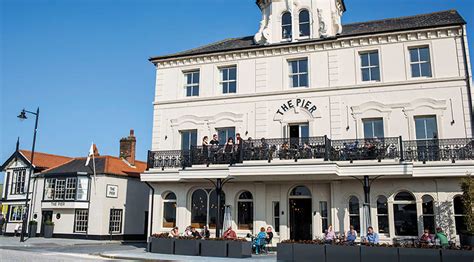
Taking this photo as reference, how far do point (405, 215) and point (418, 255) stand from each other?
522cm

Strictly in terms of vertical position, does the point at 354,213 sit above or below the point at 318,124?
below

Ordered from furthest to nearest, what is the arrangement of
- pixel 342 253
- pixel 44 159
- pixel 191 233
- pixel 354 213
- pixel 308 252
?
1. pixel 44 159
2. pixel 191 233
3. pixel 354 213
4. pixel 308 252
5. pixel 342 253

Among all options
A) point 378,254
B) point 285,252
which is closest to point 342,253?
point 378,254

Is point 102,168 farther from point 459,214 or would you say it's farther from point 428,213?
point 459,214

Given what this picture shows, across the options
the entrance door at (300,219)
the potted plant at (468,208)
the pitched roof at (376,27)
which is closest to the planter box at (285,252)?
the entrance door at (300,219)

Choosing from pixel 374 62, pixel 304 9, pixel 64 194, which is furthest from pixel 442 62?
pixel 64 194

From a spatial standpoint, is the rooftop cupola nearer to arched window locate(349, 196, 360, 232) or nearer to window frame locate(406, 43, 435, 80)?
window frame locate(406, 43, 435, 80)

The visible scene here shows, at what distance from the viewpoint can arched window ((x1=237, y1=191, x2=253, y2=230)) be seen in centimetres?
2045

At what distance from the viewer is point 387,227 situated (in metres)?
18.2

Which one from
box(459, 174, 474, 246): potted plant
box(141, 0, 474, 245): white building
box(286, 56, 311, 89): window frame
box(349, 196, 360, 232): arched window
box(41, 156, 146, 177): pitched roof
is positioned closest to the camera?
box(459, 174, 474, 246): potted plant

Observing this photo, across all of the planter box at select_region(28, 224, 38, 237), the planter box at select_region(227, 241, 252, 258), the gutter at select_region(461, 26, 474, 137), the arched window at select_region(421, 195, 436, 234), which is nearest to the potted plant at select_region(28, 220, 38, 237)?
the planter box at select_region(28, 224, 38, 237)

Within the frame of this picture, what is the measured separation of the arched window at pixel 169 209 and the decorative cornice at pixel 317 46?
731cm

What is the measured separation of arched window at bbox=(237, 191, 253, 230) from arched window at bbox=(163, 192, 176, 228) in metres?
3.60

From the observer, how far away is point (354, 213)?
18750 millimetres
